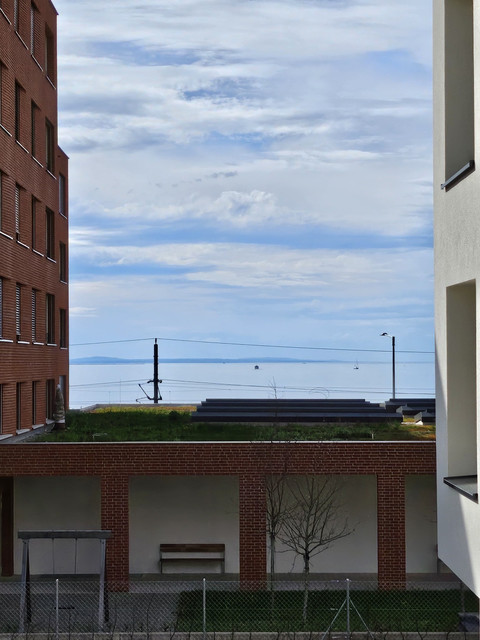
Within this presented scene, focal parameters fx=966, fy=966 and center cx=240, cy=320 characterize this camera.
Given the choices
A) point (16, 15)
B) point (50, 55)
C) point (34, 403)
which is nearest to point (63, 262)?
point (50, 55)

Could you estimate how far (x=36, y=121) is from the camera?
35.0 m

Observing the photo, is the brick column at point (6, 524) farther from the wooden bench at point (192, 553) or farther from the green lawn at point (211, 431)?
the wooden bench at point (192, 553)

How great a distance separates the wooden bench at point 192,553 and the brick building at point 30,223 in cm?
622

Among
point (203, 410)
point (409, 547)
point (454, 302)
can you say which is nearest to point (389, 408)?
point (203, 410)

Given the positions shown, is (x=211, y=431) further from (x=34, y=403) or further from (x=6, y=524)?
(x=34, y=403)

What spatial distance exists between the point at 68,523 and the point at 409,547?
10.4m

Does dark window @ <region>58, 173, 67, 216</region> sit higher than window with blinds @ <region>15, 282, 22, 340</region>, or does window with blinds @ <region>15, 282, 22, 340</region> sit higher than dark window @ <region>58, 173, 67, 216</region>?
dark window @ <region>58, 173, 67, 216</region>

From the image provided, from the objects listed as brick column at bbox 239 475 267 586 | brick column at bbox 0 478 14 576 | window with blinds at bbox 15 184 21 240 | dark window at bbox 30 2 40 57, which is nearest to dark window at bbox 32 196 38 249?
window with blinds at bbox 15 184 21 240

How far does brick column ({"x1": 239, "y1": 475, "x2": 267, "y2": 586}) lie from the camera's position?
26500mm

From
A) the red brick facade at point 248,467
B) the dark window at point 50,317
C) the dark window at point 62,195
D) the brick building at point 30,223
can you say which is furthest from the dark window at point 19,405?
the dark window at point 62,195

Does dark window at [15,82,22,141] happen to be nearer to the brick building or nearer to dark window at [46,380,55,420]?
the brick building

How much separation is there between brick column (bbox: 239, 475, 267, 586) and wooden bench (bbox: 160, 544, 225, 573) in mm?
2402

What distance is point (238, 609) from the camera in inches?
931

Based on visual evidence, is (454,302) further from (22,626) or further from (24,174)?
(24,174)
